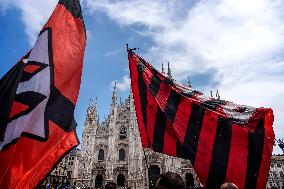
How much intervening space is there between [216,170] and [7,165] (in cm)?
321

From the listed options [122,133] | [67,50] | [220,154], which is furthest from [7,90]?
[122,133]

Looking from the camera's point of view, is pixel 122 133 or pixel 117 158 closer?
pixel 117 158

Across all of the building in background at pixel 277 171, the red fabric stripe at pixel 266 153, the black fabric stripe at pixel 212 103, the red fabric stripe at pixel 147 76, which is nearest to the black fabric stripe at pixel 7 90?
the red fabric stripe at pixel 147 76

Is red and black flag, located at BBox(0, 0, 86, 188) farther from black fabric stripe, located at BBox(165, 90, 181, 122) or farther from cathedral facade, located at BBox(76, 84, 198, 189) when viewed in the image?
cathedral facade, located at BBox(76, 84, 198, 189)

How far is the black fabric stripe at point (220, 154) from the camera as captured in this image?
14.1ft

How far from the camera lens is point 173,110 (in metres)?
5.29

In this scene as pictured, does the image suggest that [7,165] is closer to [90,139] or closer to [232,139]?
[232,139]

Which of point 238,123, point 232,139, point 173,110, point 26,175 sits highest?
point 173,110

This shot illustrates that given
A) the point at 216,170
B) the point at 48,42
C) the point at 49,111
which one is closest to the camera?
the point at 49,111

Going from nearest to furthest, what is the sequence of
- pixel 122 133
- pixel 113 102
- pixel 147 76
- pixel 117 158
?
pixel 147 76 → pixel 117 158 → pixel 122 133 → pixel 113 102

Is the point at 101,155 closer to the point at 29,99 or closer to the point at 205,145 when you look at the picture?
the point at 205,145

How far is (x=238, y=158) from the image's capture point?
14.4 feet

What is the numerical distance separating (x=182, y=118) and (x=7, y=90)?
314cm

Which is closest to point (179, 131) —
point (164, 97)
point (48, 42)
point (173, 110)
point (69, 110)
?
point (173, 110)
